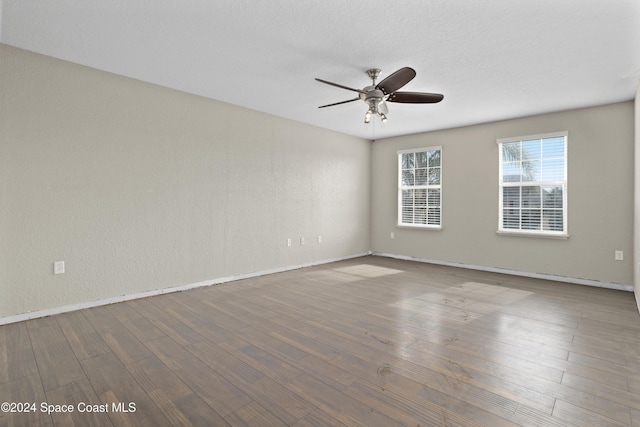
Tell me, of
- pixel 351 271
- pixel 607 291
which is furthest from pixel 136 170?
pixel 607 291

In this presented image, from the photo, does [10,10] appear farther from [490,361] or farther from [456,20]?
[490,361]

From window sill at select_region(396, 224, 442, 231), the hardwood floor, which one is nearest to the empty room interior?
the hardwood floor

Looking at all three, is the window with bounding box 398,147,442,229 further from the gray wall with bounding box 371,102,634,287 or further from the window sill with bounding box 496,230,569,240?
the window sill with bounding box 496,230,569,240

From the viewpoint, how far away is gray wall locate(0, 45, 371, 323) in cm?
295

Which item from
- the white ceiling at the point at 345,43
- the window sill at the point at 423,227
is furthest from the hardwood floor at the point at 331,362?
the white ceiling at the point at 345,43

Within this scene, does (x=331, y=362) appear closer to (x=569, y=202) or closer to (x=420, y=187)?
(x=569, y=202)

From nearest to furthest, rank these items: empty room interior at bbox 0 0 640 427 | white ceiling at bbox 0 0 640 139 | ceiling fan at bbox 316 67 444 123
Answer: empty room interior at bbox 0 0 640 427 < white ceiling at bbox 0 0 640 139 < ceiling fan at bbox 316 67 444 123

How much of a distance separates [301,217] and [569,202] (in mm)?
3951

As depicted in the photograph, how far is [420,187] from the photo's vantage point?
6.21 meters

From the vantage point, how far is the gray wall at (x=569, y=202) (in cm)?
422

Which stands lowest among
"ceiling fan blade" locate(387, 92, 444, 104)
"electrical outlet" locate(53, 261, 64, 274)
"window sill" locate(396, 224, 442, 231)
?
"electrical outlet" locate(53, 261, 64, 274)

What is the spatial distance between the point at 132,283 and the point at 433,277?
3.97m

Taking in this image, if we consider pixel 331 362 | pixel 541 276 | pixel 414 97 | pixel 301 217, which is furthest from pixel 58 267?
pixel 541 276

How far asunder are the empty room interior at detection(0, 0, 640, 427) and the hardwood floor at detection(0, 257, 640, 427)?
0.02m
